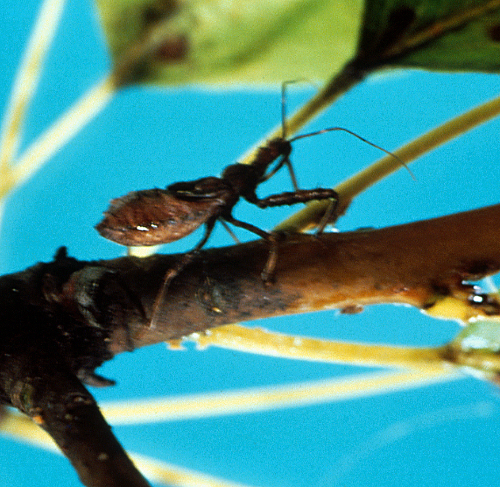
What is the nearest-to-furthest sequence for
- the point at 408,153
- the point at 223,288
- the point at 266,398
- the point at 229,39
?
the point at 223,288 → the point at 408,153 → the point at 229,39 → the point at 266,398

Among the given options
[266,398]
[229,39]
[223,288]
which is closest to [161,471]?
[266,398]

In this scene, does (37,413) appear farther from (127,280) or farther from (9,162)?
(9,162)

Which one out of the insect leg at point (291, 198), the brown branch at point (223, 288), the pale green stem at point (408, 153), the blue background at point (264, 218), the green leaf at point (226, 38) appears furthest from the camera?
the blue background at point (264, 218)

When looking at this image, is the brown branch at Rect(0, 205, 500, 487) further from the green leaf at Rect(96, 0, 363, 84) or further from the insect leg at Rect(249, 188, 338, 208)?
the green leaf at Rect(96, 0, 363, 84)

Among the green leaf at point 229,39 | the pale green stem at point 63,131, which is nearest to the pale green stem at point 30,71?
the pale green stem at point 63,131

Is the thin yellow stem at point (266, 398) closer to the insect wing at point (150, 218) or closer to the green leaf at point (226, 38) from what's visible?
the insect wing at point (150, 218)

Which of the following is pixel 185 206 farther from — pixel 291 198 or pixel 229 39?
pixel 229 39
